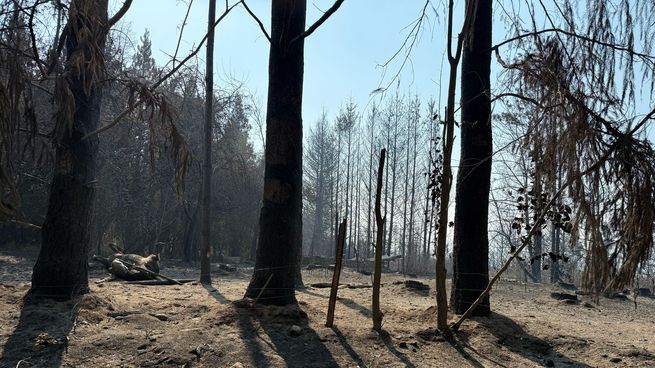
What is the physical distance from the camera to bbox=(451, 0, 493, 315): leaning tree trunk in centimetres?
639

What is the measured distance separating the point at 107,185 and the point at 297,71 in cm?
1592

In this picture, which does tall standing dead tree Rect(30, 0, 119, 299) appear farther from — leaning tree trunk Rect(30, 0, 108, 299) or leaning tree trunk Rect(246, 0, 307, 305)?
leaning tree trunk Rect(246, 0, 307, 305)

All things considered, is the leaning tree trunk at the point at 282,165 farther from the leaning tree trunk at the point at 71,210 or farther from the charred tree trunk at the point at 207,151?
the charred tree trunk at the point at 207,151

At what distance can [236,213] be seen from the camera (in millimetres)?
27609

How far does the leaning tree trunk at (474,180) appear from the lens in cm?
639

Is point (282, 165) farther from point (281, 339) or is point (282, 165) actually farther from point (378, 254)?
point (281, 339)

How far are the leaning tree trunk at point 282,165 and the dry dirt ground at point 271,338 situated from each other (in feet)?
1.43

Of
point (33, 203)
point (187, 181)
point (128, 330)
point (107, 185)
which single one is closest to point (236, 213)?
point (187, 181)

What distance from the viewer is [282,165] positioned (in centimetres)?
635

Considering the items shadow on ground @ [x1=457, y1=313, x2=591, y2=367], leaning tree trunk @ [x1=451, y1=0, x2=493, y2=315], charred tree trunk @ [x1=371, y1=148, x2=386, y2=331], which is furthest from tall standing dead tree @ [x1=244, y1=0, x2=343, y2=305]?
shadow on ground @ [x1=457, y1=313, x2=591, y2=367]

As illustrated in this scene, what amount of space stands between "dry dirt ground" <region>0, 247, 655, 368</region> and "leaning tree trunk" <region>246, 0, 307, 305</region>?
0.44 m

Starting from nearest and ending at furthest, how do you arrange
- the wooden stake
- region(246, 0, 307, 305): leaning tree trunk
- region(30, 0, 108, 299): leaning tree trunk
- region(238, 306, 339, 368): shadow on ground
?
region(238, 306, 339, 368): shadow on ground
the wooden stake
region(246, 0, 307, 305): leaning tree trunk
region(30, 0, 108, 299): leaning tree trunk

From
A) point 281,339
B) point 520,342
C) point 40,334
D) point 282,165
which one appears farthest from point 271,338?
point 520,342

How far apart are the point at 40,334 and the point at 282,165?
3.00 meters
